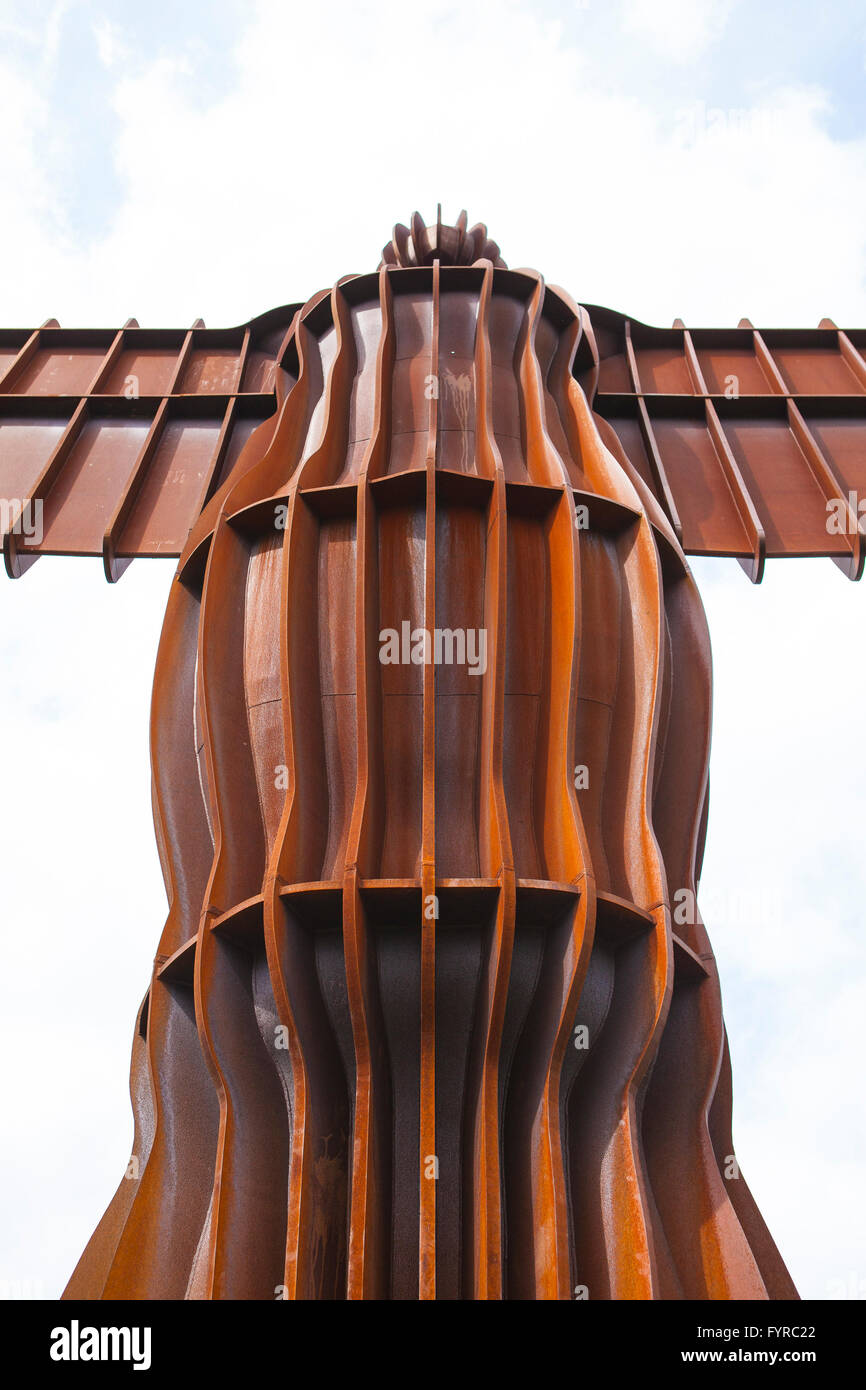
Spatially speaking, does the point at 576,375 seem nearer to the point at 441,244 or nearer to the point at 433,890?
the point at 441,244

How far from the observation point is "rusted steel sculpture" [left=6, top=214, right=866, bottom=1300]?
12.3 metres

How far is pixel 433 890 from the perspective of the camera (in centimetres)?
1241

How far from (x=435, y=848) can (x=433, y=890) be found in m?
0.63

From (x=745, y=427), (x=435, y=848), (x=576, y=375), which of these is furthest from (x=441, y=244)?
(x=435, y=848)

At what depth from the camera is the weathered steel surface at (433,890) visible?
12.2 meters

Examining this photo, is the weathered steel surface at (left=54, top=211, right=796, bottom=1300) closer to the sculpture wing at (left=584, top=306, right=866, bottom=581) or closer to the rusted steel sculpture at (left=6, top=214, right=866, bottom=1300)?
the rusted steel sculpture at (left=6, top=214, right=866, bottom=1300)

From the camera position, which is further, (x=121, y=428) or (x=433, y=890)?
(x=121, y=428)

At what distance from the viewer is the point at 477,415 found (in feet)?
53.3

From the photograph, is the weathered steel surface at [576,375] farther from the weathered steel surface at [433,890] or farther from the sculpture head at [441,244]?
the weathered steel surface at [433,890]

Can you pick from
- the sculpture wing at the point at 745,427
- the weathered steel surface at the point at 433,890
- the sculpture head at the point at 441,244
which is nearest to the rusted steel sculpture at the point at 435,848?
the weathered steel surface at the point at 433,890

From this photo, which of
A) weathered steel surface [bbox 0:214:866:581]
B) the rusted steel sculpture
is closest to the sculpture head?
weathered steel surface [bbox 0:214:866:581]

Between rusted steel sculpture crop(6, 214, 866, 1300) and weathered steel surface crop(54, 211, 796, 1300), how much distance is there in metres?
0.04

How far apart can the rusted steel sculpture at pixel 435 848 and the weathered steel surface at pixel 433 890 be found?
36mm
